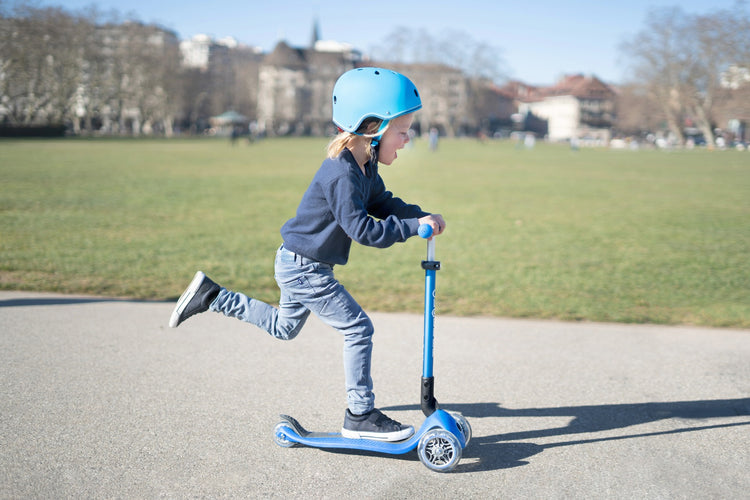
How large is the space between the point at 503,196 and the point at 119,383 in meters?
14.3

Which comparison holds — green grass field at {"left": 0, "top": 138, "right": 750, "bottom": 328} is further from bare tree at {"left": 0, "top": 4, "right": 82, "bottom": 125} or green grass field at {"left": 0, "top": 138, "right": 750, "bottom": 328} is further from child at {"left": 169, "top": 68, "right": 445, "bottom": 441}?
bare tree at {"left": 0, "top": 4, "right": 82, "bottom": 125}

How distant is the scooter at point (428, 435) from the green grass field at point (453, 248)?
276 centimetres

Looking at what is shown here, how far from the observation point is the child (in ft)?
9.18

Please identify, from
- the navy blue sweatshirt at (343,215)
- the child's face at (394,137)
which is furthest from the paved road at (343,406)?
the child's face at (394,137)

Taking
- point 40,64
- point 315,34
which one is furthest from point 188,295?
point 315,34

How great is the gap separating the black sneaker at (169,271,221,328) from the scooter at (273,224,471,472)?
0.77 m

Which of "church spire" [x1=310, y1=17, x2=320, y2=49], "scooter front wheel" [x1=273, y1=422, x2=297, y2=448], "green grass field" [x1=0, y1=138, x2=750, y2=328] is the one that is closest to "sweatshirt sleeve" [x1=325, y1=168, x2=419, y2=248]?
"scooter front wheel" [x1=273, y1=422, x2=297, y2=448]

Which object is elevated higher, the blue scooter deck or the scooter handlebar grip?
the scooter handlebar grip

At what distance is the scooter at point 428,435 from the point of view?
9.57ft

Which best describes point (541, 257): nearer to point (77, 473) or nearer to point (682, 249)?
point (682, 249)

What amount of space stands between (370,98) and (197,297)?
1441 mm

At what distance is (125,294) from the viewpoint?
6.15 m

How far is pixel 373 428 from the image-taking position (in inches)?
120

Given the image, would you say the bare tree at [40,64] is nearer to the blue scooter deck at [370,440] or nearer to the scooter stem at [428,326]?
the blue scooter deck at [370,440]
